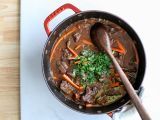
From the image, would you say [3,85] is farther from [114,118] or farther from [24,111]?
[114,118]

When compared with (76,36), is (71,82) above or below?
below

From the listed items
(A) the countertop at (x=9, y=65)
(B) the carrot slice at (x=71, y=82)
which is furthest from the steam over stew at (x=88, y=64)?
(A) the countertop at (x=9, y=65)

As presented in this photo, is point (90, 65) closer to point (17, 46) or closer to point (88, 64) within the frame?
point (88, 64)

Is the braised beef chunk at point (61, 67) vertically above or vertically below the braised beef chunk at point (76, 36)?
below

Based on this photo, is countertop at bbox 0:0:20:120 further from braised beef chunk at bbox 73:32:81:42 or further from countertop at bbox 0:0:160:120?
braised beef chunk at bbox 73:32:81:42

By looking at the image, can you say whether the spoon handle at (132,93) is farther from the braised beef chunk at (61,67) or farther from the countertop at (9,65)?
the countertop at (9,65)

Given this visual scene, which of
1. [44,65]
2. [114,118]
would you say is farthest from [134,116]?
[44,65]

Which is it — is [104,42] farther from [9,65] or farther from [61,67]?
[9,65]

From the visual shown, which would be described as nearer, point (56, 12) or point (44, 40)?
point (56, 12)

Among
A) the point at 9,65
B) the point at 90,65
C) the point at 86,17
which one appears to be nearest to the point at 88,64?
the point at 90,65
